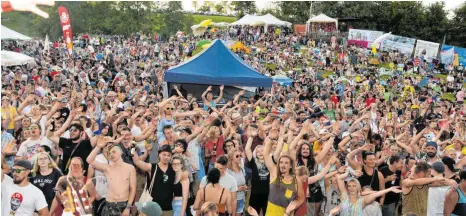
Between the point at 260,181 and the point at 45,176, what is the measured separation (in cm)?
242

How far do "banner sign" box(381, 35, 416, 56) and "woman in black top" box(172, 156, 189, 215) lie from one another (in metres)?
30.2

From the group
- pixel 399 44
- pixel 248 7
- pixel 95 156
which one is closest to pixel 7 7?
pixel 95 156

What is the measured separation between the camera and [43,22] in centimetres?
4228

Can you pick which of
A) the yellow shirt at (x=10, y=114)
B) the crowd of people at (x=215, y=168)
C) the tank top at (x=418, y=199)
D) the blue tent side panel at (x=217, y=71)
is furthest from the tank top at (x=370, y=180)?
the blue tent side panel at (x=217, y=71)

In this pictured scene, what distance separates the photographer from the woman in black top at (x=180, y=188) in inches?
226

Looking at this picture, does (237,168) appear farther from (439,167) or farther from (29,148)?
(29,148)

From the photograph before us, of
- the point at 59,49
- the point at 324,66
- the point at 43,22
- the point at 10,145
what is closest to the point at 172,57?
the point at 59,49

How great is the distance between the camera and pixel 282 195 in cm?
563

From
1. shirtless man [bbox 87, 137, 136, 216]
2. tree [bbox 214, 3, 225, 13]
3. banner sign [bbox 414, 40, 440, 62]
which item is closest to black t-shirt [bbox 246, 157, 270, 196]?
shirtless man [bbox 87, 137, 136, 216]

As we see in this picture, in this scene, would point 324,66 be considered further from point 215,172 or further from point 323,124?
point 215,172

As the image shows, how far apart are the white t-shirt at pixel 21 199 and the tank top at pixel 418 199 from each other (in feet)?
11.7

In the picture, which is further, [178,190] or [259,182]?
[259,182]

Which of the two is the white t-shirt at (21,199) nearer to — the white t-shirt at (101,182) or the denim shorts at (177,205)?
the white t-shirt at (101,182)

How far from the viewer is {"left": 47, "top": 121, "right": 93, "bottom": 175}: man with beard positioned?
6.75 meters
